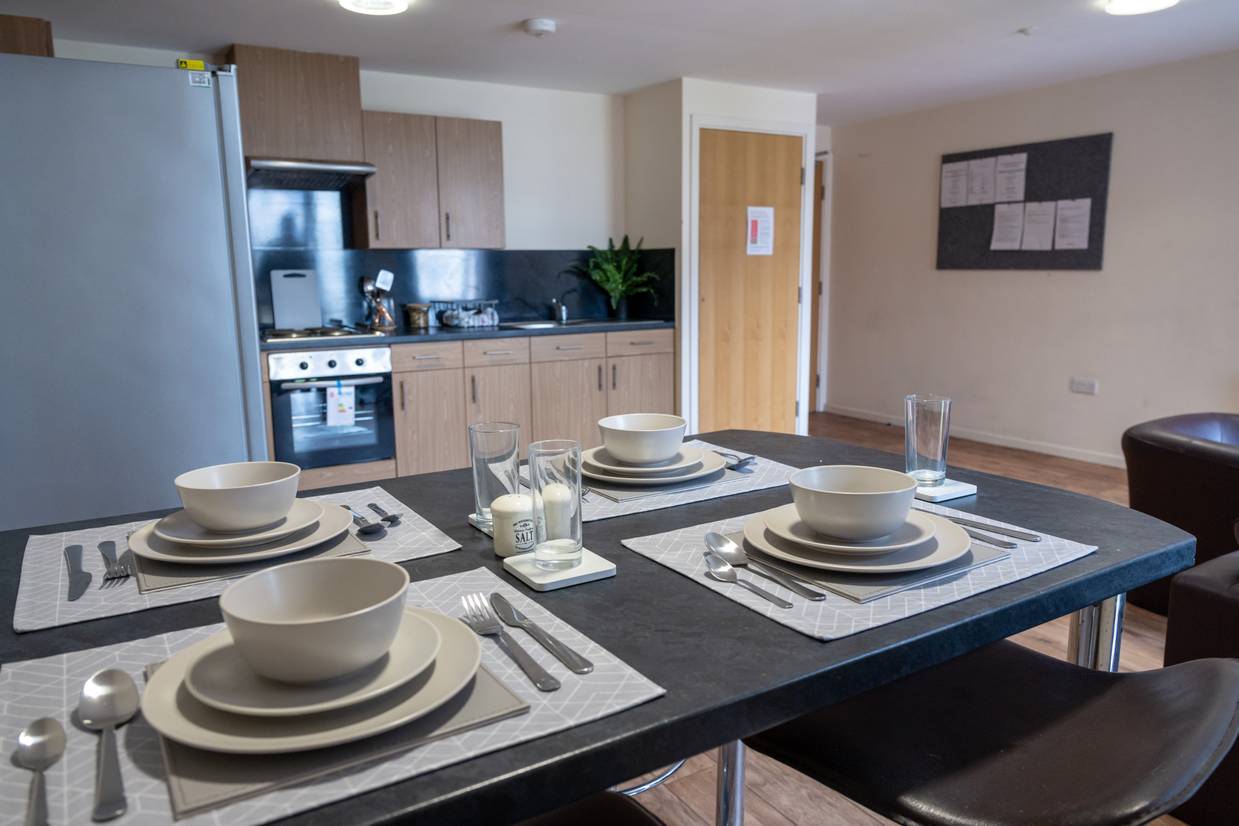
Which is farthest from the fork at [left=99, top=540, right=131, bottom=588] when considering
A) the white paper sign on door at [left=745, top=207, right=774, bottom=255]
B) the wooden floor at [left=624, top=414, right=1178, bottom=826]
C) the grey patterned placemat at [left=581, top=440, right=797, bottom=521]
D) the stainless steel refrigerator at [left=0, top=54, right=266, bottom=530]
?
the white paper sign on door at [left=745, top=207, right=774, bottom=255]

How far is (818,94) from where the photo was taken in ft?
16.5

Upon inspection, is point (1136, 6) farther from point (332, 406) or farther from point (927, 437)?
point (332, 406)

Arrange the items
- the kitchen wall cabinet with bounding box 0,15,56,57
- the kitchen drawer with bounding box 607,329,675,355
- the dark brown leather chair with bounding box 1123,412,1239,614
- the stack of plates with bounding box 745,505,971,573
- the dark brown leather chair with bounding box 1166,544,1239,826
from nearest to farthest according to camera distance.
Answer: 1. the stack of plates with bounding box 745,505,971,573
2. the dark brown leather chair with bounding box 1166,544,1239,826
3. the dark brown leather chair with bounding box 1123,412,1239,614
4. the kitchen wall cabinet with bounding box 0,15,56,57
5. the kitchen drawer with bounding box 607,329,675,355

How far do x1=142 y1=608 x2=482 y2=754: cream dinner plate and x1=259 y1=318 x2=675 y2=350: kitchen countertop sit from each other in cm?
299

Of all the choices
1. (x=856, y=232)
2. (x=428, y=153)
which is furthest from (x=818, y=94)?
(x=428, y=153)

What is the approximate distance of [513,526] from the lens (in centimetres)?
105

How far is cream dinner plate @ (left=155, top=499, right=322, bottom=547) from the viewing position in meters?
1.04

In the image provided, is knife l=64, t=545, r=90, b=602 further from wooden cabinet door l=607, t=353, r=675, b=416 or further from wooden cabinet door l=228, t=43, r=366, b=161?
wooden cabinet door l=607, t=353, r=675, b=416

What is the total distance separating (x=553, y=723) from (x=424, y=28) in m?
3.40

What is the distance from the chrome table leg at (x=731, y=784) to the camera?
4.07ft

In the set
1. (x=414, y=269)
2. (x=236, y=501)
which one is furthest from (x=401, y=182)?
(x=236, y=501)

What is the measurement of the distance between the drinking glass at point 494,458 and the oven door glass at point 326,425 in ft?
8.74

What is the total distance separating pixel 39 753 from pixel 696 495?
2.96 feet

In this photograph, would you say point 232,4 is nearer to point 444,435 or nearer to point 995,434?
point 444,435
